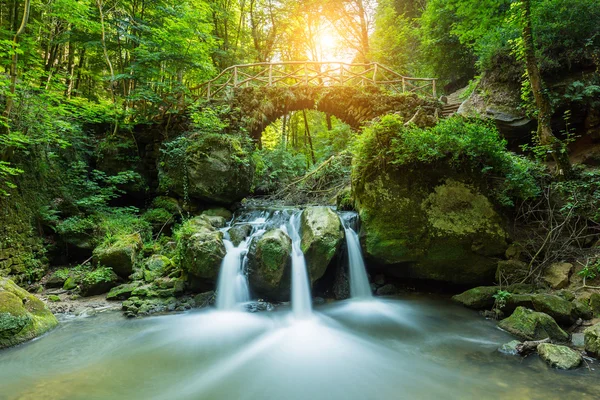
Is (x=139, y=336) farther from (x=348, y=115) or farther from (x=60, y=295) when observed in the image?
(x=348, y=115)

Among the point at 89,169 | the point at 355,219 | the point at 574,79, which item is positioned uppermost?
the point at 574,79

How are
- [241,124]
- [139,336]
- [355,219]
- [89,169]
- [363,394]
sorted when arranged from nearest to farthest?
1. [363,394]
2. [139,336]
3. [355,219]
4. [89,169]
5. [241,124]

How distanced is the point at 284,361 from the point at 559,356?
3.23 metres

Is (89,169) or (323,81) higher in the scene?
(323,81)

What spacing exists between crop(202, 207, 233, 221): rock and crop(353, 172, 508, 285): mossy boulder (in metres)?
4.16

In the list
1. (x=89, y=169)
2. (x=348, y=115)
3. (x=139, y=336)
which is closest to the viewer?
(x=139, y=336)

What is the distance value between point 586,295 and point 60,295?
30.7ft

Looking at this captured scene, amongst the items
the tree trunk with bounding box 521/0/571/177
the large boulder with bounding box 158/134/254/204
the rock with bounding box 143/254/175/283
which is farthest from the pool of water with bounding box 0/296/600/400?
the large boulder with bounding box 158/134/254/204

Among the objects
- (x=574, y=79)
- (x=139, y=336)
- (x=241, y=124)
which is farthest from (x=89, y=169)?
(x=574, y=79)

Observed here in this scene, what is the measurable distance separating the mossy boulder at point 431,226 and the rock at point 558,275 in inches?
29.0

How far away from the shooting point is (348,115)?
40.4 ft

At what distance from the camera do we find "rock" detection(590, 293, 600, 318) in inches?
167

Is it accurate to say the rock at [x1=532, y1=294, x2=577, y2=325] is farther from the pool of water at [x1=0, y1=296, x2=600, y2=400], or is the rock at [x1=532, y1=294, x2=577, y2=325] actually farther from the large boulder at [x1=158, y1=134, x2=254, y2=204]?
the large boulder at [x1=158, y1=134, x2=254, y2=204]

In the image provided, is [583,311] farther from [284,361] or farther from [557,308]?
[284,361]
